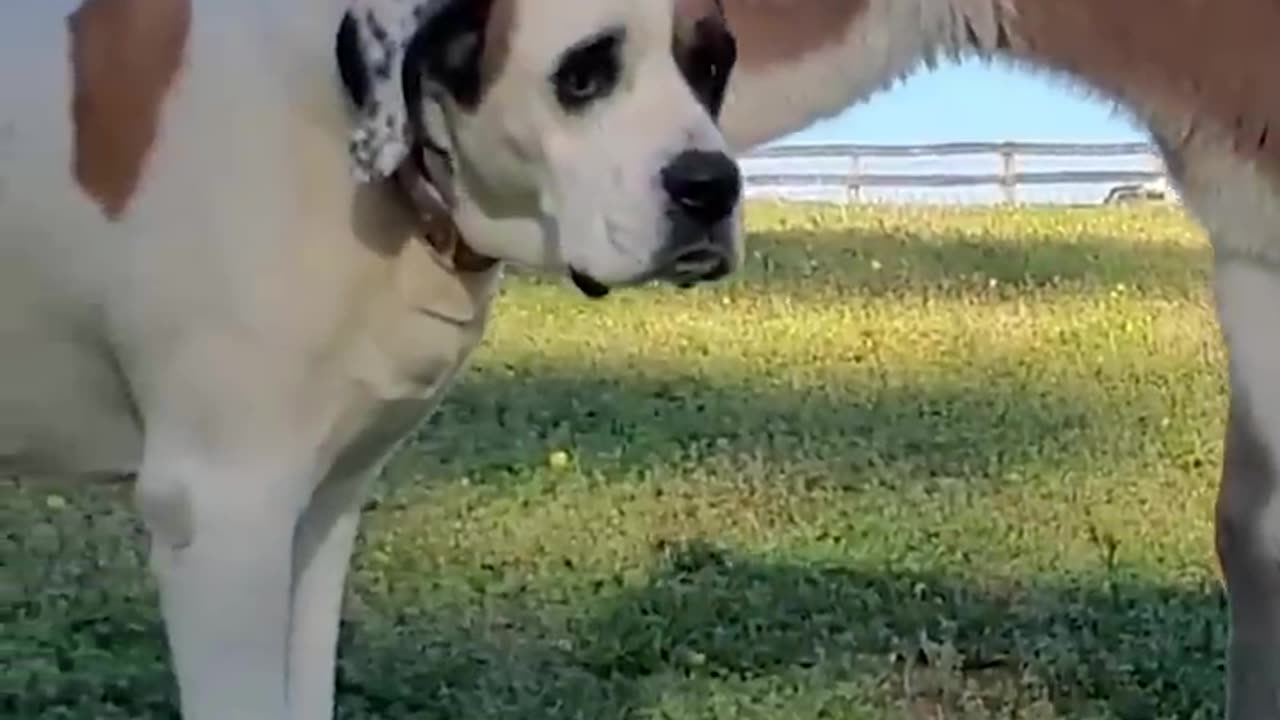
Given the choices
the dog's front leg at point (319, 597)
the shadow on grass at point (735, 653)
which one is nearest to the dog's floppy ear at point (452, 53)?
the dog's front leg at point (319, 597)

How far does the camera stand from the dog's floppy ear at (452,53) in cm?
224

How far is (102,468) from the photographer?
2572mm

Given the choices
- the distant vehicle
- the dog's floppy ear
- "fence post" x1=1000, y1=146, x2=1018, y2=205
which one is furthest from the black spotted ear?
"fence post" x1=1000, y1=146, x2=1018, y2=205

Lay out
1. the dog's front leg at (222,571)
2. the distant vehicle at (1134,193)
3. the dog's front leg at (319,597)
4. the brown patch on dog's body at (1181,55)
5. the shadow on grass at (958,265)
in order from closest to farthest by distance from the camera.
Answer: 1. the dog's front leg at (222,571)
2. the dog's front leg at (319,597)
3. the brown patch on dog's body at (1181,55)
4. the shadow on grass at (958,265)
5. the distant vehicle at (1134,193)

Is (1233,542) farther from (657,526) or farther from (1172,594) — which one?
(657,526)

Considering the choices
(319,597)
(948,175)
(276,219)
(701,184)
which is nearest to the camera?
(701,184)

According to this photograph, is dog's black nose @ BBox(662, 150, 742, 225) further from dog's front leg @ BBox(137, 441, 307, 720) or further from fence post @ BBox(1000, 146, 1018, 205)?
fence post @ BBox(1000, 146, 1018, 205)

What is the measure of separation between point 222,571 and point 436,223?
0.38 metres

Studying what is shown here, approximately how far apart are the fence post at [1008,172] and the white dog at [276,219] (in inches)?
585

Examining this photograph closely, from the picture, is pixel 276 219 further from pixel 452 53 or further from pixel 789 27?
pixel 789 27

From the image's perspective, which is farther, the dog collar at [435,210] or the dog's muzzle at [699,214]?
the dog collar at [435,210]

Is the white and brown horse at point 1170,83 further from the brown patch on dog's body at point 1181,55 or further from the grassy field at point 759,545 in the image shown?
the grassy field at point 759,545

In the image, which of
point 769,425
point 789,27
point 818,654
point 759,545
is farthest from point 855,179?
point 789,27

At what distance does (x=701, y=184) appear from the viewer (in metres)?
2.23
